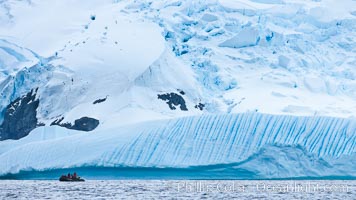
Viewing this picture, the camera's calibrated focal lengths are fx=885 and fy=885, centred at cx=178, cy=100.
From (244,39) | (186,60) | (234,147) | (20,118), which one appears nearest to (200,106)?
(186,60)

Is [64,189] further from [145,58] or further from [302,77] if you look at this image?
[302,77]

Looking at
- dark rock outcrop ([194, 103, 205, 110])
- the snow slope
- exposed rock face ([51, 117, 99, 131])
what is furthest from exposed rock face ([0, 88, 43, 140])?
dark rock outcrop ([194, 103, 205, 110])

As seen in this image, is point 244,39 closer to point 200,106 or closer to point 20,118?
point 200,106

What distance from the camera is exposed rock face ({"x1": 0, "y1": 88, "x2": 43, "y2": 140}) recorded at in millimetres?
57562

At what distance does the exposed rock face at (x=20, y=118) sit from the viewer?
189 ft

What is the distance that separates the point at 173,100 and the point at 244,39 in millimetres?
6967

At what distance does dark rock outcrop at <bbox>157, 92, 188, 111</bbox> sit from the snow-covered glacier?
19.5 meters

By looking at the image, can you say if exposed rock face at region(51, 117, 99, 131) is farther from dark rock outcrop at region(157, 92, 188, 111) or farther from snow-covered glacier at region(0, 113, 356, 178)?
snow-covered glacier at region(0, 113, 356, 178)

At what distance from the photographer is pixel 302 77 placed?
57.9 metres

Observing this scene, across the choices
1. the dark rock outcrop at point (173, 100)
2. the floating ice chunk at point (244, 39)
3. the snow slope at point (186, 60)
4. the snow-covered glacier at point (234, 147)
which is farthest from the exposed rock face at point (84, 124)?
the snow-covered glacier at point (234, 147)

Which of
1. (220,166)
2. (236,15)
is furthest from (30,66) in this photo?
(220,166)

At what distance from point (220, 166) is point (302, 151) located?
3.23 metres

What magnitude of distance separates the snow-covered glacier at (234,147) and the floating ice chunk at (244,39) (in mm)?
23056

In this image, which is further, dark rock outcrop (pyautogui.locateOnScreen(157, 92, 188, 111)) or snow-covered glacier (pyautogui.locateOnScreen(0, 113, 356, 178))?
dark rock outcrop (pyautogui.locateOnScreen(157, 92, 188, 111))
